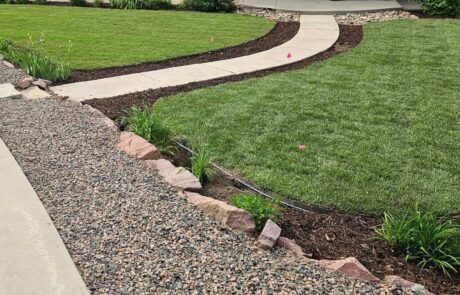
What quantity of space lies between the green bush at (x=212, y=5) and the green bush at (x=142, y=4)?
56 cm

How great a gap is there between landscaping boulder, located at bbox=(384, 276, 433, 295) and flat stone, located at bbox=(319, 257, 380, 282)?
7 cm

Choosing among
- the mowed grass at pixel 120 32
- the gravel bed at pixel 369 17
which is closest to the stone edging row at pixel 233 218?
the mowed grass at pixel 120 32

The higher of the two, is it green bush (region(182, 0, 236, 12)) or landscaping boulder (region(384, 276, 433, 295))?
green bush (region(182, 0, 236, 12))

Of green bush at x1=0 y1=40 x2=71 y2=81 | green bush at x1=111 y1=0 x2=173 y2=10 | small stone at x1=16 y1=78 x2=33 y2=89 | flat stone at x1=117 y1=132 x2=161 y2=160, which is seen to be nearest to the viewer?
flat stone at x1=117 y1=132 x2=161 y2=160

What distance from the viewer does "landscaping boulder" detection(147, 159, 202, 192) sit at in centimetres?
342

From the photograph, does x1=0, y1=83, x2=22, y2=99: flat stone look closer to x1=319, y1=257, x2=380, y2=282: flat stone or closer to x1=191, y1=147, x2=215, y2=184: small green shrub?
x1=191, y1=147, x2=215, y2=184: small green shrub

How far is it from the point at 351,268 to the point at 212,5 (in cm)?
973

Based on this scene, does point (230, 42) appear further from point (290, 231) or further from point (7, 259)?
point (7, 259)

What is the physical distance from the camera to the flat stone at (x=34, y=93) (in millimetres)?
5422

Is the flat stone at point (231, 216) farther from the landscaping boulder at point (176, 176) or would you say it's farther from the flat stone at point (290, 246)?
the landscaping boulder at point (176, 176)

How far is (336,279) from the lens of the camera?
8.28 ft

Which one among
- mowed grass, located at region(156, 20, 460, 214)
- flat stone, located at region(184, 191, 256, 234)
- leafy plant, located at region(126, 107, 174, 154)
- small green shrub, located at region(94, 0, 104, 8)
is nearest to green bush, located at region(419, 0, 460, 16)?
mowed grass, located at region(156, 20, 460, 214)

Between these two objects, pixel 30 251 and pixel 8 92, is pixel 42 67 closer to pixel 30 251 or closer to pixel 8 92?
pixel 8 92

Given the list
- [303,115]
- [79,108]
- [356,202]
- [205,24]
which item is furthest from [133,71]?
[356,202]
